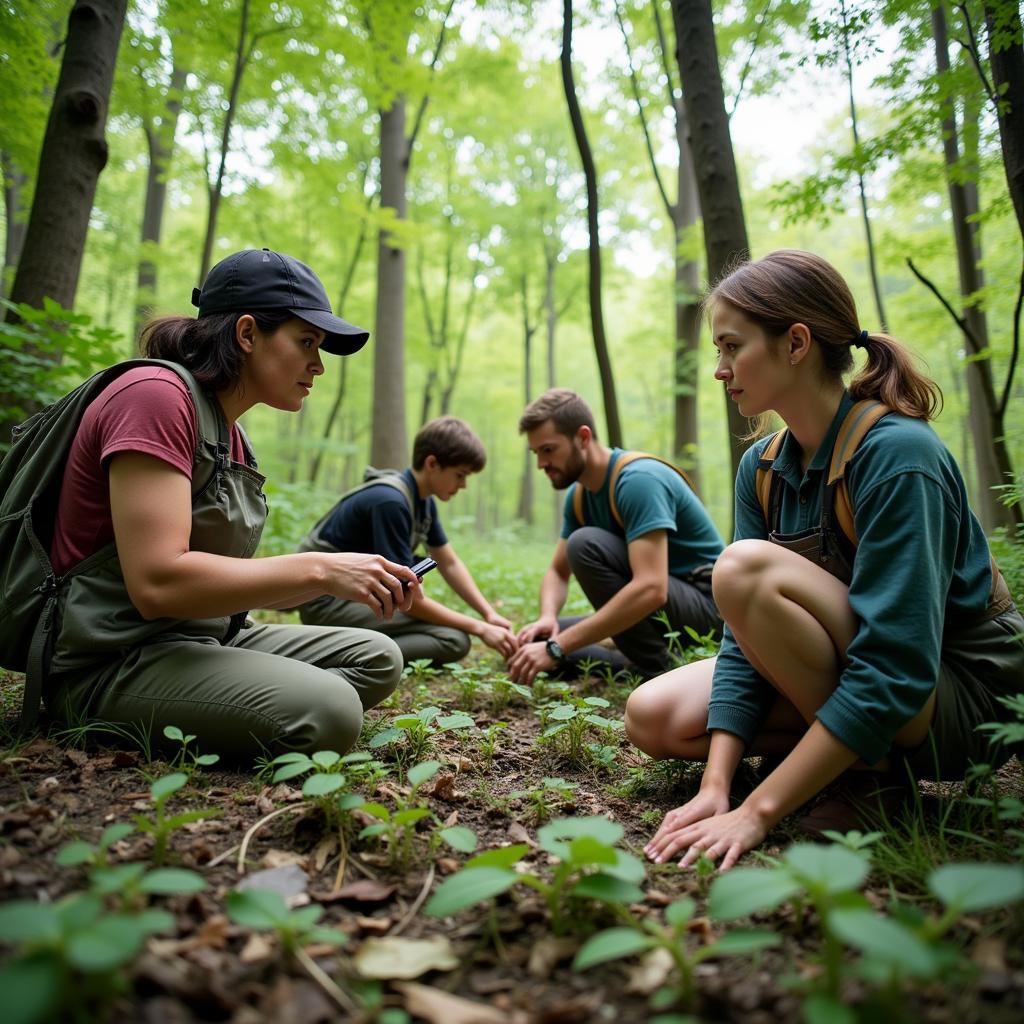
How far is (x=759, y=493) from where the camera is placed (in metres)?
2.19

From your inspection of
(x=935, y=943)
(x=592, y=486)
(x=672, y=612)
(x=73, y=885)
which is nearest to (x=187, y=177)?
(x=592, y=486)

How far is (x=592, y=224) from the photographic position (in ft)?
19.1

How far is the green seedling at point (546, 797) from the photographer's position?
173cm

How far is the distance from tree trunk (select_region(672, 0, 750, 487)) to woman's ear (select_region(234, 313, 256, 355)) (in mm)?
2722

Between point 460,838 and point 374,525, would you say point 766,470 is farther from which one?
point 374,525

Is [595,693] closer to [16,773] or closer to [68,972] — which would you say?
[16,773]

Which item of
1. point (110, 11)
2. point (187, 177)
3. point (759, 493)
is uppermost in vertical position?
point (187, 177)

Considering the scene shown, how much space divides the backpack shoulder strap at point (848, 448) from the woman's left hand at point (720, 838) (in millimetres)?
847

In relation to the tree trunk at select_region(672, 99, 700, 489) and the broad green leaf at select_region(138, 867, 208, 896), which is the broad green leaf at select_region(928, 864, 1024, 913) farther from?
the tree trunk at select_region(672, 99, 700, 489)

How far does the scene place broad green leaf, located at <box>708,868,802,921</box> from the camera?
923 millimetres

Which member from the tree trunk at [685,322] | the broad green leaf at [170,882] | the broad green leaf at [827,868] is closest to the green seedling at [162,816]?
the broad green leaf at [170,882]

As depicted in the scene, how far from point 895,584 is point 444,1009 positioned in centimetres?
134

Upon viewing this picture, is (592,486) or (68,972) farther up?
(592,486)

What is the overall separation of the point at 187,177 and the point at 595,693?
10.3 meters
